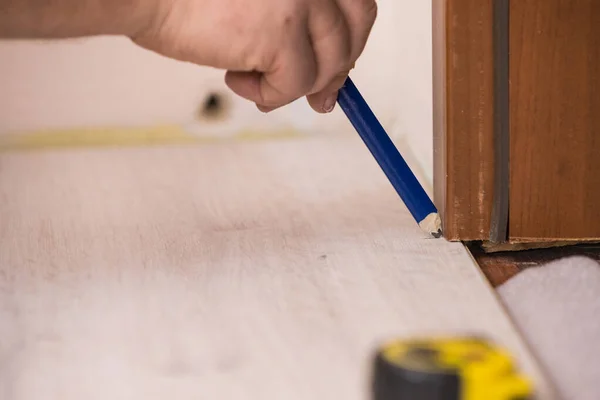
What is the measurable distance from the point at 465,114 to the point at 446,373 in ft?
1.23

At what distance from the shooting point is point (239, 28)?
521 millimetres

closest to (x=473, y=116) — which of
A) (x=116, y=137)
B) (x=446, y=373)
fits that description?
(x=446, y=373)

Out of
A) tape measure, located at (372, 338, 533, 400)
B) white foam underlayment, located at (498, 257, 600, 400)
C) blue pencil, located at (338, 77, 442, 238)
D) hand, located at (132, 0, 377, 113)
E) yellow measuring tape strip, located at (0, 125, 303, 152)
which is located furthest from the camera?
yellow measuring tape strip, located at (0, 125, 303, 152)

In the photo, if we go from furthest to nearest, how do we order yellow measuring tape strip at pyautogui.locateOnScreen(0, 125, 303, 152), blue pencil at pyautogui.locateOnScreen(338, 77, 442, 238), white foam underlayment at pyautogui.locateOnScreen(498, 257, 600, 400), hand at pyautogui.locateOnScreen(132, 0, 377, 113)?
yellow measuring tape strip at pyautogui.locateOnScreen(0, 125, 303, 152) → blue pencil at pyautogui.locateOnScreen(338, 77, 442, 238) → hand at pyautogui.locateOnScreen(132, 0, 377, 113) → white foam underlayment at pyautogui.locateOnScreen(498, 257, 600, 400)

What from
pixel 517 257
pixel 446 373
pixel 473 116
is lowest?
pixel 517 257

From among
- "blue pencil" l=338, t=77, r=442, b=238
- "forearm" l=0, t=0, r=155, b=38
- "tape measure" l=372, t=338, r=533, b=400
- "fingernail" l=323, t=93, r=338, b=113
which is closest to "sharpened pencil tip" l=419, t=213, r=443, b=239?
"blue pencil" l=338, t=77, r=442, b=238

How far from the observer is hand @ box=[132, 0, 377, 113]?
1.70 feet

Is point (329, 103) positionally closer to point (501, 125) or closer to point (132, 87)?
point (501, 125)

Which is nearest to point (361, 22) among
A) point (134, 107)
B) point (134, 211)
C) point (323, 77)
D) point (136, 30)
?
point (323, 77)

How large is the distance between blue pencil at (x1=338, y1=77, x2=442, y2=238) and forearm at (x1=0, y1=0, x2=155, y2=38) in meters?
0.17

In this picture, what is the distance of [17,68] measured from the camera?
3.47ft

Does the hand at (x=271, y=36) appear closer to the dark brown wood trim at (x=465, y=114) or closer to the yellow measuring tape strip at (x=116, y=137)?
the dark brown wood trim at (x=465, y=114)

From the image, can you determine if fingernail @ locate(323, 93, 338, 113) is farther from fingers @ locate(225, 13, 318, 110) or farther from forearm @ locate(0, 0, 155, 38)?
forearm @ locate(0, 0, 155, 38)

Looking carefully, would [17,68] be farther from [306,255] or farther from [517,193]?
[517,193]
